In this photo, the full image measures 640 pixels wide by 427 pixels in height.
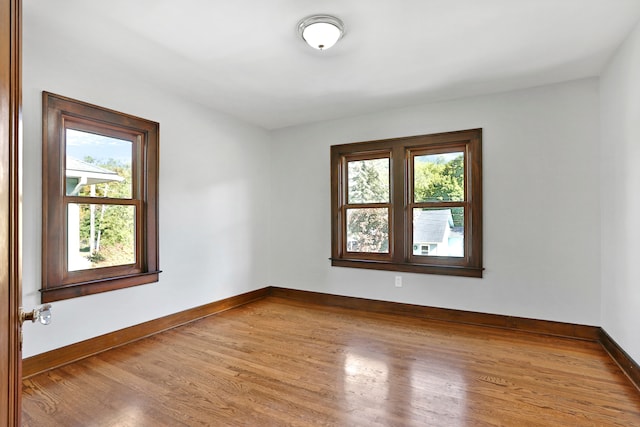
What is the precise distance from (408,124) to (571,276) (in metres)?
2.40

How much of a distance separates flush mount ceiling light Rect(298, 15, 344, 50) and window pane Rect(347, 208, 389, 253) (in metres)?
2.39

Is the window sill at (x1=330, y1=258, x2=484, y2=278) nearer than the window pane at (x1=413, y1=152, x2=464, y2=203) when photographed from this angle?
Yes

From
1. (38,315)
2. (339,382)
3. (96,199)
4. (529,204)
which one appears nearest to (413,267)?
(529,204)

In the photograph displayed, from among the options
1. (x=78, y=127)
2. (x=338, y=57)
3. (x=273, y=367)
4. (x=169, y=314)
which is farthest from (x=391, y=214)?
(x=78, y=127)

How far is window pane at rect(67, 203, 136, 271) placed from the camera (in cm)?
288

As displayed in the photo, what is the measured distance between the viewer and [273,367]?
2688mm

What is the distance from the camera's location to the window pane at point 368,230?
4359 millimetres

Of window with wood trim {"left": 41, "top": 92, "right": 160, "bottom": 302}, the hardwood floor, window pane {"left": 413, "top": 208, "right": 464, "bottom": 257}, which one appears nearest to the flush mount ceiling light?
window with wood trim {"left": 41, "top": 92, "right": 160, "bottom": 302}

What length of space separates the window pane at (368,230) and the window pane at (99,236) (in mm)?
2642

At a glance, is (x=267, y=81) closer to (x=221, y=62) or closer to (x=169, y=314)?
(x=221, y=62)

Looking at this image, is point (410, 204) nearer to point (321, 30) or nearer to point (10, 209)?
point (321, 30)

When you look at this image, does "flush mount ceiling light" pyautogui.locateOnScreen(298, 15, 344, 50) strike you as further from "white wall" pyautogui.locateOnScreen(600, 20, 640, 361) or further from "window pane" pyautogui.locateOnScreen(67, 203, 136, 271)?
"window pane" pyautogui.locateOnScreen(67, 203, 136, 271)

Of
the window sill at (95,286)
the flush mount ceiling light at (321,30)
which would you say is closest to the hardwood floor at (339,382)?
the window sill at (95,286)

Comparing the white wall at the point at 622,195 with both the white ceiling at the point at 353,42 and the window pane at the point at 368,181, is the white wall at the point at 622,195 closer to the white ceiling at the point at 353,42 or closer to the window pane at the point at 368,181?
the white ceiling at the point at 353,42
